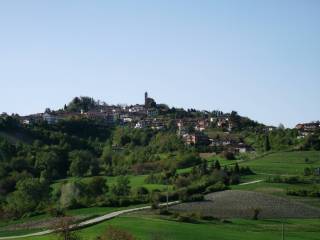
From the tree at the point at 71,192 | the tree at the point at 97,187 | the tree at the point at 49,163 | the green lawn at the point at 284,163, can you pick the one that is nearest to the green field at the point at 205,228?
the tree at the point at 71,192

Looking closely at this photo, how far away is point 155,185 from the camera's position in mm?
88625

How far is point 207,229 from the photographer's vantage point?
5084cm

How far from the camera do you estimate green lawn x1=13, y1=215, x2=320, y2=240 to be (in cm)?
4647

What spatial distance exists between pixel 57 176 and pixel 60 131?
117 ft

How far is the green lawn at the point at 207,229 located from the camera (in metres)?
46.5

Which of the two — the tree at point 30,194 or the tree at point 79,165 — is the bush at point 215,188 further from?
the tree at point 79,165

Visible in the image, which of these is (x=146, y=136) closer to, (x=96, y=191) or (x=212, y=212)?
(x=96, y=191)

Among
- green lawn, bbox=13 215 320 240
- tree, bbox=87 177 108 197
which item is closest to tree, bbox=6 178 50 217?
tree, bbox=87 177 108 197

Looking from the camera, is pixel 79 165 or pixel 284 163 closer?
pixel 284 163

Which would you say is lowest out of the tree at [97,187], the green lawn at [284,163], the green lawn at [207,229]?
the green lawn at [207,229]

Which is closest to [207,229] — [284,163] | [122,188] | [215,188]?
[215,188]

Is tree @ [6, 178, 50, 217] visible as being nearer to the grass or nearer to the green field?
the grass

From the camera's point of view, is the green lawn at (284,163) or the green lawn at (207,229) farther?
the green lawn at (284,163)

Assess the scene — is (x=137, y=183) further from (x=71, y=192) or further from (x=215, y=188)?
(x=215, y=188)
